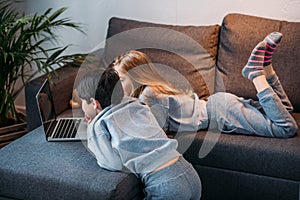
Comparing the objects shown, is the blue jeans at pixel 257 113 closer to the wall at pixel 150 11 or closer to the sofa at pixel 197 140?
the sofa at pixel 197 140

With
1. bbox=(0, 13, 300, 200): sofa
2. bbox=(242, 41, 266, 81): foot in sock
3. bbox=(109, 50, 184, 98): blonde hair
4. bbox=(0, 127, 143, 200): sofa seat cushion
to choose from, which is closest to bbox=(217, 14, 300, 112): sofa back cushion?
bbox=(0, 13, 300, 200): sofa

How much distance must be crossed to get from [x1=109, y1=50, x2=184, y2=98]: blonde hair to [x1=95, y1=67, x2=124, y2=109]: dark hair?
19cm

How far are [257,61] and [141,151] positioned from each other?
27.7 inches

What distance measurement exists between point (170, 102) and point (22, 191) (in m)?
0.75

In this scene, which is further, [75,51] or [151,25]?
[75,51]

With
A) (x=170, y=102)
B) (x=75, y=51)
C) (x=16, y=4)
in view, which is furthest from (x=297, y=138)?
(x=16, y=4)

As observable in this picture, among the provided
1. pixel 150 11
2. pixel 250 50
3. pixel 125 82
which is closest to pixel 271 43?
pixel 250 50

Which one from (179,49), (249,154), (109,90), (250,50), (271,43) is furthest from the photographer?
(179,49)

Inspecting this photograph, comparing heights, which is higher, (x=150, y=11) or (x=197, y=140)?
(x=150, y=11)

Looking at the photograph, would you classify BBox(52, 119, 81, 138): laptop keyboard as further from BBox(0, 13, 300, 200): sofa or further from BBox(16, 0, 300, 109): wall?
BBox(16, 0, 300, 109): wall

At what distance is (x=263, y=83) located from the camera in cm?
243

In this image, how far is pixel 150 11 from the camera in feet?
10.7

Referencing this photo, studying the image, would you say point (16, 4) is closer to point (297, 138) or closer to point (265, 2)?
point (265, 2)

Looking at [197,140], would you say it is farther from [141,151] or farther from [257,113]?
[141,151]
